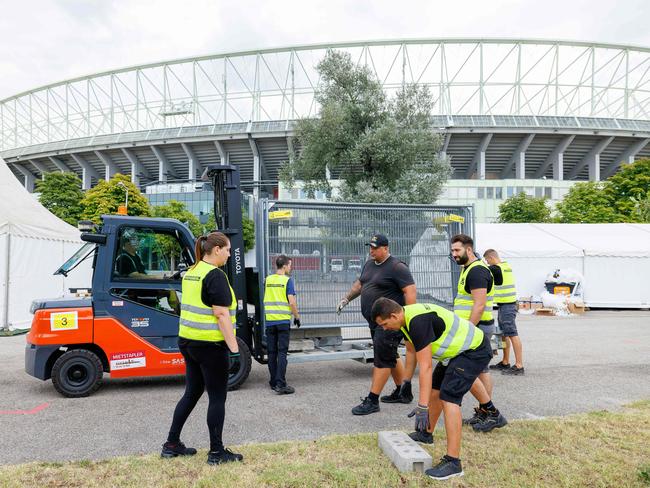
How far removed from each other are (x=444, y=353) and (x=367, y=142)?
53.0 ft

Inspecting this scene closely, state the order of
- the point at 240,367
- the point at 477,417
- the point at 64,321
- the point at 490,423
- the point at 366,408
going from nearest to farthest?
the point at 490,423 → the point at 477,417 → the point at 366,408 → the point at 64,321 → the point at 240,367

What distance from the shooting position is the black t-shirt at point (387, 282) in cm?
570

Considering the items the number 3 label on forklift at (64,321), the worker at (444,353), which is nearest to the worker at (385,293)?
the worker at (444,353)

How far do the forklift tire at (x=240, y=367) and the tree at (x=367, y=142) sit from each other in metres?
12.8

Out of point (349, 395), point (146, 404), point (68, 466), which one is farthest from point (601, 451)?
point (146, 404)

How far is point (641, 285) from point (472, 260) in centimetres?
1627

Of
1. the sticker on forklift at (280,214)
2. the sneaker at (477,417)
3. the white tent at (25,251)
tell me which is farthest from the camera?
the white tent at (25,251)

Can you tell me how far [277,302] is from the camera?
A: 6.27 metres

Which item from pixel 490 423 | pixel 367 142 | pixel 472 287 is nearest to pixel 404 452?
pixel 490 423

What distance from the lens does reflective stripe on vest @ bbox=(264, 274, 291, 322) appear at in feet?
20.6

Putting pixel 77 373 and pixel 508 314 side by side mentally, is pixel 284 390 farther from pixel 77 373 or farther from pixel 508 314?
pixel 508 314

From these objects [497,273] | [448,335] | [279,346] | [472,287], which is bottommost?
[279,346]

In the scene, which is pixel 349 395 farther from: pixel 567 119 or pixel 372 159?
pixel 567 119

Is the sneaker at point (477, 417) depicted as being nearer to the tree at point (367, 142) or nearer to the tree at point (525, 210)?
the tree at point (367, 142)
